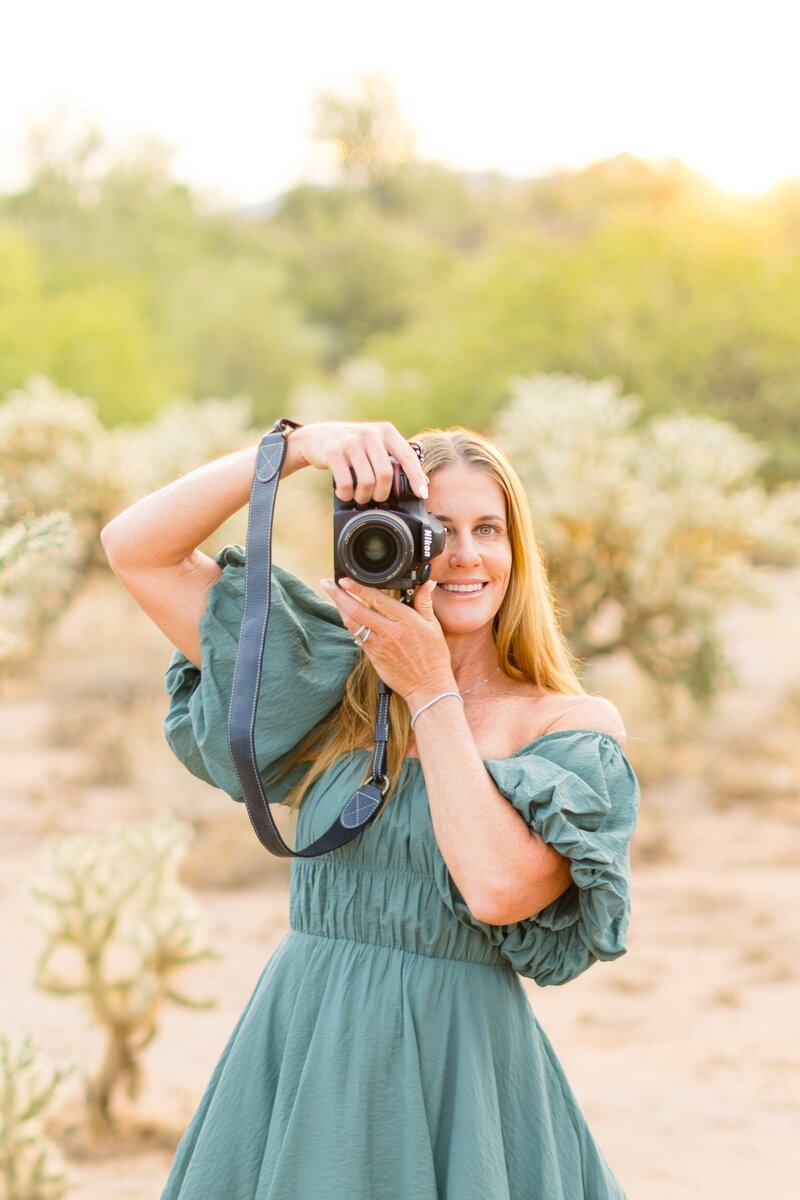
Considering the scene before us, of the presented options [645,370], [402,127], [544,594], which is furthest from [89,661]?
[402,127]

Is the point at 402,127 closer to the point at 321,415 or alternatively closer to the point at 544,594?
the point at 321,415

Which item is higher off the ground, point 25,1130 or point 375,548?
point 375,548

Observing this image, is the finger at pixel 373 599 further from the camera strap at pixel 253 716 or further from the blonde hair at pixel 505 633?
the blonde hair at pixel 505 633

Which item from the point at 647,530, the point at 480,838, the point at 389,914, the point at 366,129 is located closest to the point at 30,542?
the point at 389,914

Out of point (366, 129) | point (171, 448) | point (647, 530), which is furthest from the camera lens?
point (366, 129)

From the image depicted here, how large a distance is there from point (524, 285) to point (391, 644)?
1341 centimetres

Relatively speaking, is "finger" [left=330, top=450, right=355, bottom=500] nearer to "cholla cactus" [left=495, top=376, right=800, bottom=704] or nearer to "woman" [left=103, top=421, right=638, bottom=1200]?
"woman" [left=103, top=421, right=638, bottom=1200]

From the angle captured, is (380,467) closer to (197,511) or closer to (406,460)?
(406,460)

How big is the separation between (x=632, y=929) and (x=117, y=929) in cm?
351

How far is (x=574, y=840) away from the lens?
1.84 meters

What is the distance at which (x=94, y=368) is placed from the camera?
19.0m

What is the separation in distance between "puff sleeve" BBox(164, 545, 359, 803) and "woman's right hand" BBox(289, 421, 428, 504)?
288mm

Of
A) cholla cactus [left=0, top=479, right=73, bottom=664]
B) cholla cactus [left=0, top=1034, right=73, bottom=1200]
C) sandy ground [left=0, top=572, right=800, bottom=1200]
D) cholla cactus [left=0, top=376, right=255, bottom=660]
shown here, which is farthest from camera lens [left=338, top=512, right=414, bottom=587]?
cholla cactus [left=0, top=376, right=255, bottom=660]

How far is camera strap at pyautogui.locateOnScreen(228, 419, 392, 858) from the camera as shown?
1.94 m
